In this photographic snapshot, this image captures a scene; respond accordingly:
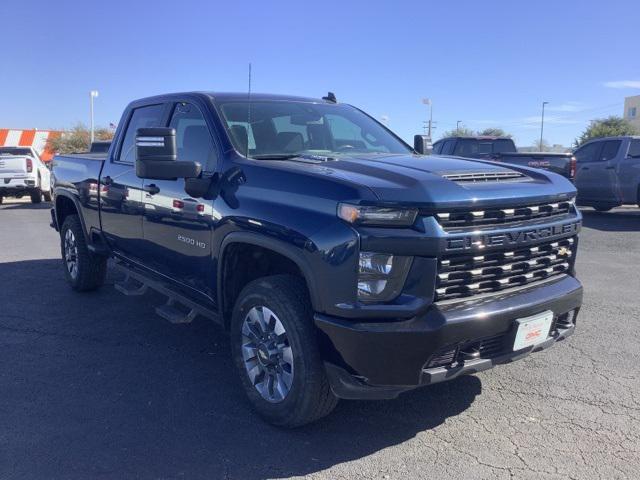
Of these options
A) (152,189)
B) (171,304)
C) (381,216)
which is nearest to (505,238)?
(381,216)

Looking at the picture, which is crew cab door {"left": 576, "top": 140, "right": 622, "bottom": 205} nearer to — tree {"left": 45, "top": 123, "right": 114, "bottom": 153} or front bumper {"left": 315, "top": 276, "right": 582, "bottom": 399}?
front bumper {"left": 315, "top": 276, "right": 582, "bottom": 399}

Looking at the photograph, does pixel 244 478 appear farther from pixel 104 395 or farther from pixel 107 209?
→ pixel 107 209

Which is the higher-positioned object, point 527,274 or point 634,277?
point 527,274

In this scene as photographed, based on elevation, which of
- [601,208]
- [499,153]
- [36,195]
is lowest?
[36,195]

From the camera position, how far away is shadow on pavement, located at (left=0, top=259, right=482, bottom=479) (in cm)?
308

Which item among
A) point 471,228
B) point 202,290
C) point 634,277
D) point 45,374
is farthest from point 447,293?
point 634,277

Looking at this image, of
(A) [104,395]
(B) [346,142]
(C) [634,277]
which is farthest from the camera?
(C) [634,277]

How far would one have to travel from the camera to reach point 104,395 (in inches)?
153

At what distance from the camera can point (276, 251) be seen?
3225mm

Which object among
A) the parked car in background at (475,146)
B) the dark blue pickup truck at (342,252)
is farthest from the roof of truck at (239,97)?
the parked car in background at (475,146)

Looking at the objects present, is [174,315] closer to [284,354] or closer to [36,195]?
[284,354]

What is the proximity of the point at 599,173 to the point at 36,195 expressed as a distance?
Answer: 1524cm

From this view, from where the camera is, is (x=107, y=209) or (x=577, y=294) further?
(x=107, y=209)

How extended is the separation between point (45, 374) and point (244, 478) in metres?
2.04
